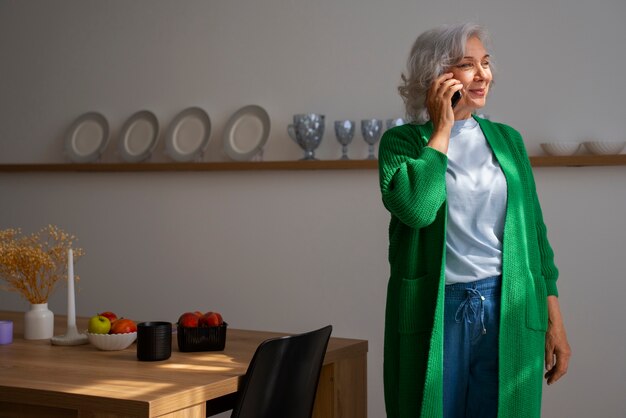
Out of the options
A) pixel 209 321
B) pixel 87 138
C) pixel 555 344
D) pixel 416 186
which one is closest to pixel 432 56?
pixel 416 186

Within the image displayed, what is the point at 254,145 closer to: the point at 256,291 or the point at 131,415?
the point at 256,291

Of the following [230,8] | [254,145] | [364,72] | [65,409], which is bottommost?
[65,409]

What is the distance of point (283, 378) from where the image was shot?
208 centimetres

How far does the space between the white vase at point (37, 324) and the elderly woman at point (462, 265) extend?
1113 millimetres

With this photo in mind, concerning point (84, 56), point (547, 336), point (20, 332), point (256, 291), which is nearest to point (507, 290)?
point (547, 336)

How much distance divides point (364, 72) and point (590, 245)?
1215 millimetres

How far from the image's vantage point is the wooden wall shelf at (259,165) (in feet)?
11.6

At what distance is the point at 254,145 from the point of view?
166 inches

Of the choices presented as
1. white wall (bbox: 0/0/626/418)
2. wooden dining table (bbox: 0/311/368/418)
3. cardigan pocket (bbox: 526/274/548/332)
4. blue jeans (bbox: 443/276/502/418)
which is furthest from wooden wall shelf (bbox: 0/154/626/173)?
blue jeans (bbox: 443/276/502/418)

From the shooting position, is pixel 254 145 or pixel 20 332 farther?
pixel 254 145

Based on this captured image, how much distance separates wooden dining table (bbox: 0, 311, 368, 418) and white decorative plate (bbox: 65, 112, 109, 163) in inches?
78.7

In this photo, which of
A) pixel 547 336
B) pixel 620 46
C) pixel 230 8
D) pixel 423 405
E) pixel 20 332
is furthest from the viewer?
pixel 230 8

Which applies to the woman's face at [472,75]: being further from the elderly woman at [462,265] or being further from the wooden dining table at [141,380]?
the wooden dining table at [141,380]

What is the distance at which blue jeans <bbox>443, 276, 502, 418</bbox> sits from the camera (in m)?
1.96
